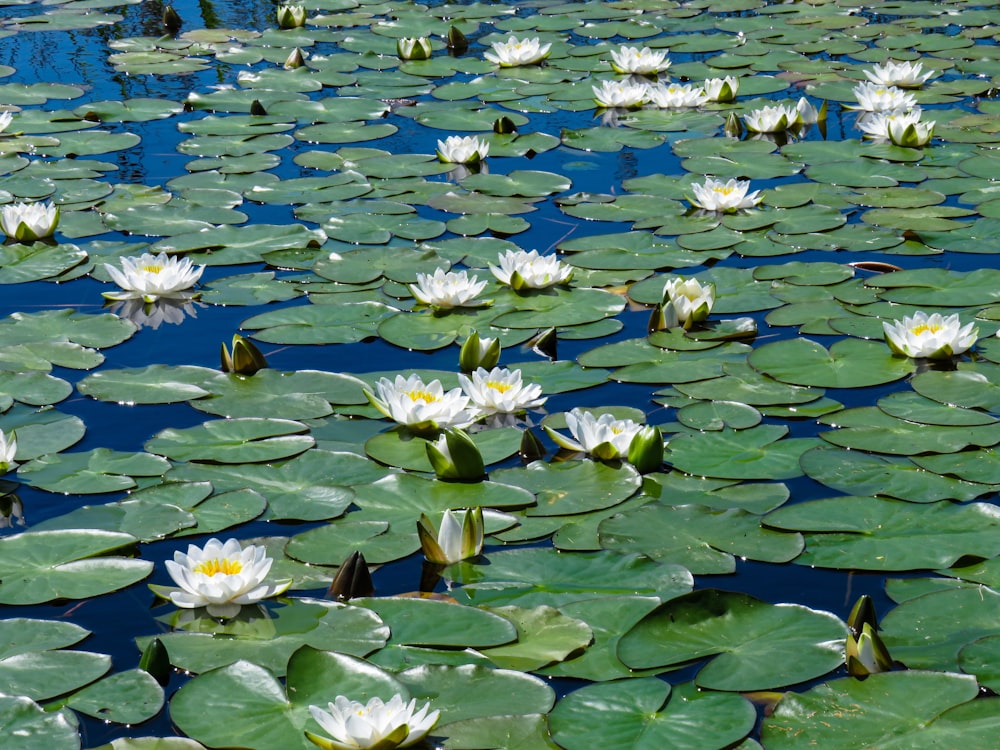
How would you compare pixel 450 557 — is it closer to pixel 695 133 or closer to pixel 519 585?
pixel 519 585

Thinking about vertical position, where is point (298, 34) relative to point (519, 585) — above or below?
above

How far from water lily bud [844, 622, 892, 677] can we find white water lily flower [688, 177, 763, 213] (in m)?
3.15

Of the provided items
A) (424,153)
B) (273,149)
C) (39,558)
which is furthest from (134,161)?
(39,558)

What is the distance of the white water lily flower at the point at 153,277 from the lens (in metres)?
4.51

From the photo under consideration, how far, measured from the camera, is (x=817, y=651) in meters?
2.45

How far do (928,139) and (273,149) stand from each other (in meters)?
3.50

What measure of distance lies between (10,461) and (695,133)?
440 cm

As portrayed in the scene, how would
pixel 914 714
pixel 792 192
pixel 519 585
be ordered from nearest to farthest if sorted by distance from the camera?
pixel 914 714 < pixel 519 585 < pixel 792 192

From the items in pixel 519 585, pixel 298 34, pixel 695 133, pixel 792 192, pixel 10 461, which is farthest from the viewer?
pixel 298 34

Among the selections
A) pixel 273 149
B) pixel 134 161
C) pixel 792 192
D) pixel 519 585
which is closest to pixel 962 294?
pixel 792 192

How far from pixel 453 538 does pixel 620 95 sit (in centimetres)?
474

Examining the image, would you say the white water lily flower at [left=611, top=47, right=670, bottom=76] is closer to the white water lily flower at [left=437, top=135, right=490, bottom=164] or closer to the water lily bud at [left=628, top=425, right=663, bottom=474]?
the white water lily flower at [left=437, top=135, right=490, bottom=164]

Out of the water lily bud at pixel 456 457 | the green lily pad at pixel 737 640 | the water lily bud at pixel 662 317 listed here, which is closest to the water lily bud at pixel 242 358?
the water lily bud at pixel 456 457

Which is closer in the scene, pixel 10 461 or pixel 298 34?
pixel 10 461
